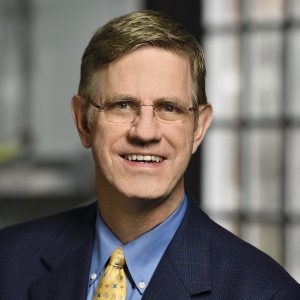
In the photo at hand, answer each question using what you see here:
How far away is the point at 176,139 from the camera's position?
1617mm

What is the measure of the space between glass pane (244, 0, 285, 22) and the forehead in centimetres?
256

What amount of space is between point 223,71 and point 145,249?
2.55m

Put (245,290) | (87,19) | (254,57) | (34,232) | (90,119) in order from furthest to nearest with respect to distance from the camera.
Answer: (87,19) < (254,57) < (34,232) < (90,119) < (245,290)

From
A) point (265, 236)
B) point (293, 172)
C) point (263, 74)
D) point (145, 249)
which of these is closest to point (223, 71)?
point (263, 74)

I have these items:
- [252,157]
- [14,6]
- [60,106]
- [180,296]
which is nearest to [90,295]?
[180,296]

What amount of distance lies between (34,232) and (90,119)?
0.41m

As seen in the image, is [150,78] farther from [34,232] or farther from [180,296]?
[34,232]

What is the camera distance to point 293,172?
411cm

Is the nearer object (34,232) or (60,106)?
(34,232)

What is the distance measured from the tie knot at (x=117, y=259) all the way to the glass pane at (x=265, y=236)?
253cm

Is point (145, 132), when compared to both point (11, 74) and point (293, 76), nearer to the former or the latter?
point (293, 76)

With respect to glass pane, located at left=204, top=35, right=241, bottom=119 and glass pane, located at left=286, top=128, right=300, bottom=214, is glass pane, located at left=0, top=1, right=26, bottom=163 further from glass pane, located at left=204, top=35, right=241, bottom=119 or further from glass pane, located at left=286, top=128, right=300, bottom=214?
glass pane, located at left=286, top=128, right=300, bottom=214

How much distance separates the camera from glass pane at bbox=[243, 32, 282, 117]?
13.4 feet

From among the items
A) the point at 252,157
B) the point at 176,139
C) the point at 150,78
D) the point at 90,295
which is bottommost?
the point at 252,157
